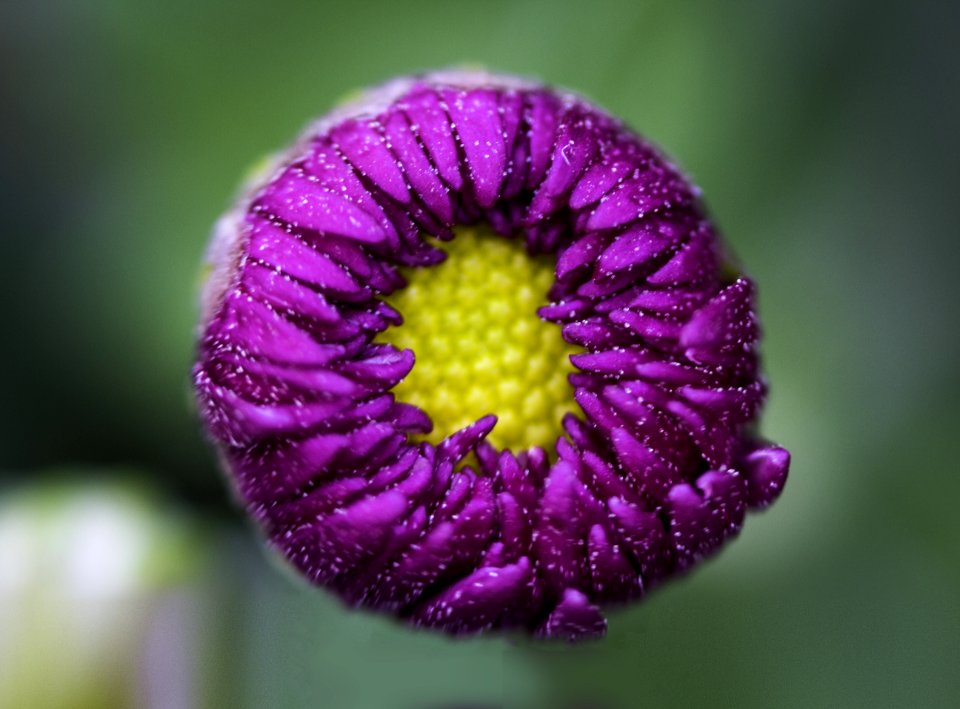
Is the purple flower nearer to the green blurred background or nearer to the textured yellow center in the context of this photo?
the textured yellow center

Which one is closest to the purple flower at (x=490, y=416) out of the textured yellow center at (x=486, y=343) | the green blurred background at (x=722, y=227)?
the textured yellow center at (x=486, y=343)

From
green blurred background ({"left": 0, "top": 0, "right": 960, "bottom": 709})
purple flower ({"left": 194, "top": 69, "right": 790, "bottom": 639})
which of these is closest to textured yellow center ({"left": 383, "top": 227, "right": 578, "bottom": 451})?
purple flower ({"left": 194, "top": 69, "right": 790, "bottom": 639})

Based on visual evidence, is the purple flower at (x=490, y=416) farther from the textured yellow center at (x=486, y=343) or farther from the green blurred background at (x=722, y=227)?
the green blurred background at (x=722, y=227)

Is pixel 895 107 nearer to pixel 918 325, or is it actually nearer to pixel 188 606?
pixel 918 325

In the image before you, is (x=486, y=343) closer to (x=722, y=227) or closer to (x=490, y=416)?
(x=490, y=416)

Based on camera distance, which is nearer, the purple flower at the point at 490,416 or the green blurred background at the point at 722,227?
the purple flower at the point at 490,416
